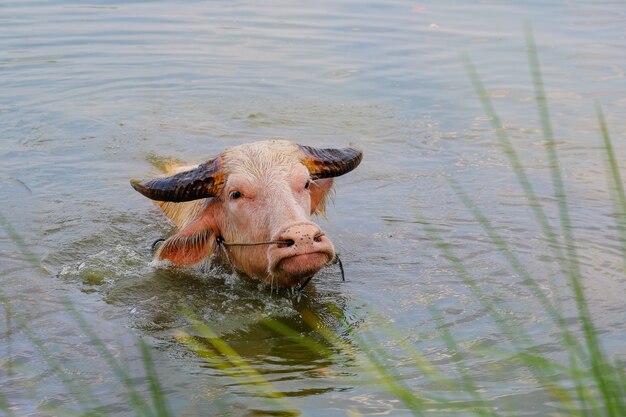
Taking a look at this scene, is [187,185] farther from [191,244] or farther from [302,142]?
[302,142]

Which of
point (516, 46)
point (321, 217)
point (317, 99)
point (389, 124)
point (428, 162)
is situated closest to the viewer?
point (321, 217)

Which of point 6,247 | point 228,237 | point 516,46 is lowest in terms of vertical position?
point 6,247

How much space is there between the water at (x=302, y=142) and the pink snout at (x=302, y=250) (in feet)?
1.47

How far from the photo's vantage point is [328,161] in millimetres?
8156

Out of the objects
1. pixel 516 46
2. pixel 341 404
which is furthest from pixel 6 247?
pixel 516 46

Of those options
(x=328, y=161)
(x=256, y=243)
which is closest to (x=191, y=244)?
(x=256, y=243)

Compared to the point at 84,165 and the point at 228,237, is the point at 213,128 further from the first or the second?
the point at 228,237

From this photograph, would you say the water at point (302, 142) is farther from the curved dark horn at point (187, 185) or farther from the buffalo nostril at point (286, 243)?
the curved dark horn at point (187, 185)

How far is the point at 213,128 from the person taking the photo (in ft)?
40.7

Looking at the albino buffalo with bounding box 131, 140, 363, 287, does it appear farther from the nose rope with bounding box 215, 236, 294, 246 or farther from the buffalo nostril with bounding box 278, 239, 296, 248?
the buffalo nostril with bounding box 278, 239, 296, 248

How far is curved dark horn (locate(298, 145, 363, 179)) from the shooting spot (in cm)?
808

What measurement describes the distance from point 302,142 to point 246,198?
4.24 meters

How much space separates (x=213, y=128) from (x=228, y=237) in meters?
4.68

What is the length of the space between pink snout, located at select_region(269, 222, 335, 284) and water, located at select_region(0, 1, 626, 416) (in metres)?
0.45
